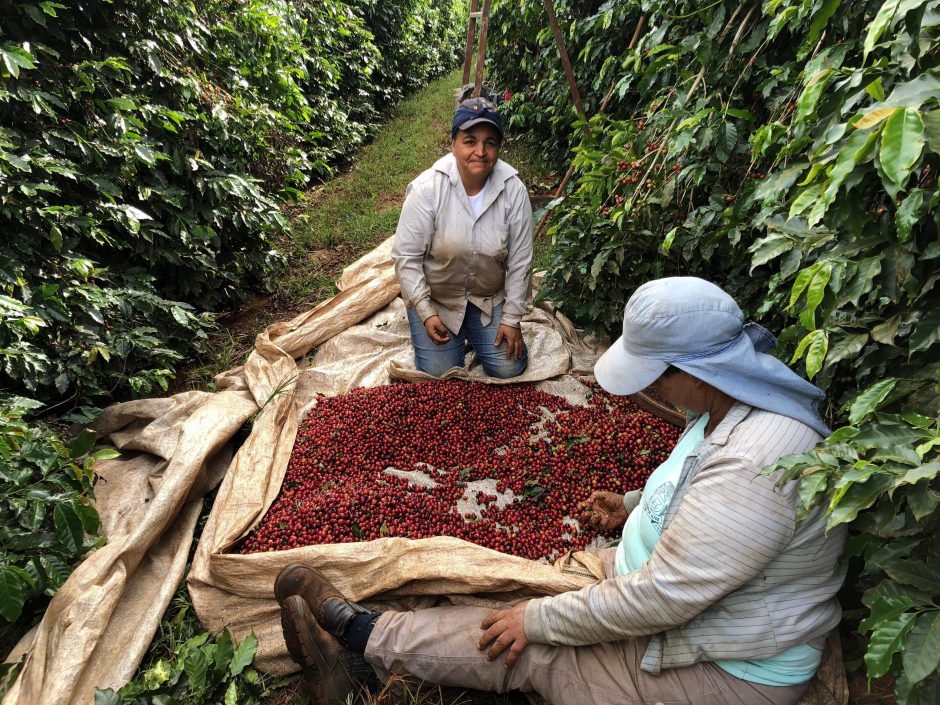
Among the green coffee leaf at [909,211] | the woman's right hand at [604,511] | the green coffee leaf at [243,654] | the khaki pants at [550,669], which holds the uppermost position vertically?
the green coffee leaf at [909,211]

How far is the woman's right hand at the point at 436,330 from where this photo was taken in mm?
3510

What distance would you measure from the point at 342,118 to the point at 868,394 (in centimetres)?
810

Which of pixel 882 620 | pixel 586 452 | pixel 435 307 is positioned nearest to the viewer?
pixel 882 620

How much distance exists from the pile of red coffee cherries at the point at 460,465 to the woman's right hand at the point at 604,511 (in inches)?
3.7

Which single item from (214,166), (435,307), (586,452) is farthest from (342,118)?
(586,452)

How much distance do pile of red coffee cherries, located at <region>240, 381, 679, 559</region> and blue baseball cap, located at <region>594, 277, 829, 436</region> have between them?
1.19m

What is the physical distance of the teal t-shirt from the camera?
1659 mm

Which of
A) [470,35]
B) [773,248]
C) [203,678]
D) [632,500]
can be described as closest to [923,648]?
[773,248]

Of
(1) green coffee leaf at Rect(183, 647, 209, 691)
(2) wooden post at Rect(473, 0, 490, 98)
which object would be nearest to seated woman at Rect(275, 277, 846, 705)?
(1) green coffee leaf at Rect(183, 647, 209, 691)

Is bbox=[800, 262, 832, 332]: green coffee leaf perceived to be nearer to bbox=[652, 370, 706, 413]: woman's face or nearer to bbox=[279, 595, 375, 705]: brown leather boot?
bbox=[652, 370, 706, 413]: woman's face

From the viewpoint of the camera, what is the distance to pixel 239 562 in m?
2.32

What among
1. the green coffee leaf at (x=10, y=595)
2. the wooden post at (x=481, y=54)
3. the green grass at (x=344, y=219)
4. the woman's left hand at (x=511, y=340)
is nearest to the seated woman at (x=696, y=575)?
the green coffee leaf at (x=10, y=595)

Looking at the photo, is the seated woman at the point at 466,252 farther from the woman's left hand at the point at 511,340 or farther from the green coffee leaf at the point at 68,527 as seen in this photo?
the green coffee leaf at the point at 68,527

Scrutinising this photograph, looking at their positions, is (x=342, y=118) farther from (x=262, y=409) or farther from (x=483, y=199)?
(x=262, y=409)
